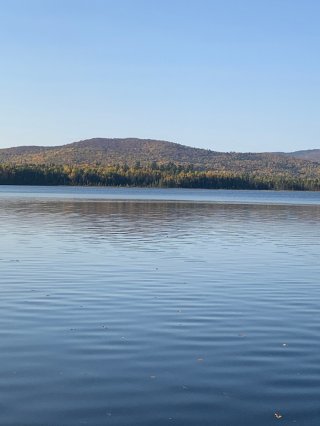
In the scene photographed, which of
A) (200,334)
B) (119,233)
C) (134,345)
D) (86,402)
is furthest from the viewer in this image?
(119,233)

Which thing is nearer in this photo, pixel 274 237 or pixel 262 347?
pixel 262 347

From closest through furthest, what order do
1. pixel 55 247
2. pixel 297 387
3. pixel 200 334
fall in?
1. pixel 297 387
2. pixel 200 334
3. pixel 55 247

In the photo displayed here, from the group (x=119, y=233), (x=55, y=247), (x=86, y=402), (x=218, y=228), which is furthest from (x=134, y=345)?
(x=218, y=228)

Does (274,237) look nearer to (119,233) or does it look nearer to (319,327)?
(119,233)

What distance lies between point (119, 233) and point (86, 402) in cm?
3079

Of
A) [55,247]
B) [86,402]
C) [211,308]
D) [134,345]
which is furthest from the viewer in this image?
[55,247]

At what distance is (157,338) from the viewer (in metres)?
14.9

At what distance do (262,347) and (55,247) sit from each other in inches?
774

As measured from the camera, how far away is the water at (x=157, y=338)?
10672mm

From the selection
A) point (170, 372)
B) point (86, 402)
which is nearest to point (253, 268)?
point (170, 372)

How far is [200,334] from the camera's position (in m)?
15.3

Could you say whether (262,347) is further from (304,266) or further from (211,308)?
(304,266)

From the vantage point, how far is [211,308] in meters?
18.5

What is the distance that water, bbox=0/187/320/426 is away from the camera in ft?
35.0
